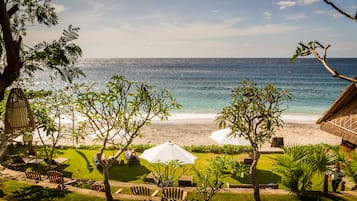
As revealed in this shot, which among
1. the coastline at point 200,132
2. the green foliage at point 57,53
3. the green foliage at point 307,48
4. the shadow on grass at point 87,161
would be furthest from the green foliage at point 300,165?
the coastline at point 200,132

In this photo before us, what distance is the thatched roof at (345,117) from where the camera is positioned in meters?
13.7

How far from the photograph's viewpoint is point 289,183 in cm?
1004

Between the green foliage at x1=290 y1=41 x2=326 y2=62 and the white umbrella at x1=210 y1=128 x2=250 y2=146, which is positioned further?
the white umbrella at x1=210 y1=128 x2=250 y2=146

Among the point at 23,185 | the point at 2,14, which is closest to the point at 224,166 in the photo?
the point at 2,14

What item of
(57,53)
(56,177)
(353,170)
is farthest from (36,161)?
(353,170)

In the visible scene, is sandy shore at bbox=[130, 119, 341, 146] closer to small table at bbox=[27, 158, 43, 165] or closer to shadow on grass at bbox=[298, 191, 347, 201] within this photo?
small table at bbox=[27, 158, 43, 165]

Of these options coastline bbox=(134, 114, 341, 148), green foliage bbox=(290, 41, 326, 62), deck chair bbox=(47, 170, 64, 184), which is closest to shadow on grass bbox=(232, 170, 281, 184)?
coastline bbox=(134, 114, 341, 148)

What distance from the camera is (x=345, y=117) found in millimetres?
14453

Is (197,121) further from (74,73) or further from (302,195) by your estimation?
(74,73)

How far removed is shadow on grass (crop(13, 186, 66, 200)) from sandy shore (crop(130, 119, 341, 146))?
13.7 metres

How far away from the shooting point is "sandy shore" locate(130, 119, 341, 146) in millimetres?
24750

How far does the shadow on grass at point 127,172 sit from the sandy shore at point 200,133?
769 cm

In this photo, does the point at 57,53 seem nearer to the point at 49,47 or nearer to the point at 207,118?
the point at 49,47

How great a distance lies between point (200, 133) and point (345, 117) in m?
14.9
